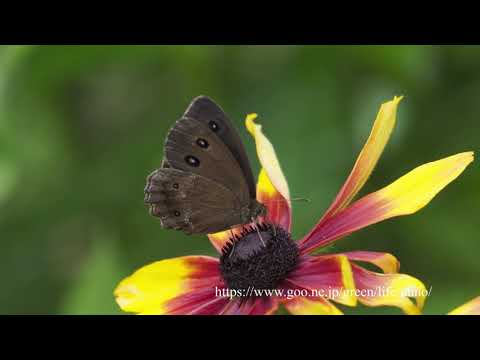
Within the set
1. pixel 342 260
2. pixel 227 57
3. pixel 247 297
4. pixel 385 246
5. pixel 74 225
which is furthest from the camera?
pixel 74 225

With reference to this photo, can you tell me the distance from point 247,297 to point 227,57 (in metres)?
1.33

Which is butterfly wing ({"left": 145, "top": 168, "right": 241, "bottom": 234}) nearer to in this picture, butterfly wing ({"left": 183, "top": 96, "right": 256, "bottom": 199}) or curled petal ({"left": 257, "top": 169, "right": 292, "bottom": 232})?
butterfly wing ({"left": 183, "top": 96, "right": 256, "bottom": 199})

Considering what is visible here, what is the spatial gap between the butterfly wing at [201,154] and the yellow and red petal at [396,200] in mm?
208

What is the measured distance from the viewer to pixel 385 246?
2.60 meters

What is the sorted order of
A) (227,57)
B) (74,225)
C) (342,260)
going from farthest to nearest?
(74,225) < (227,57) < (342,260)

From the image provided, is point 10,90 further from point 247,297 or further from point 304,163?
point 247,297

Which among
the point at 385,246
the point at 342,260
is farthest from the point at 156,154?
the point at 342,260

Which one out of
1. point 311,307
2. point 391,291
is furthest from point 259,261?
point 391,291

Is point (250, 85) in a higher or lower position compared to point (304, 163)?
higher

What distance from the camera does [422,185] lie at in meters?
1.50

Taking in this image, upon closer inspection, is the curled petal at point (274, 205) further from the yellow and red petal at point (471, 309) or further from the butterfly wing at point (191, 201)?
the yellow and red petal at point (471, 309)

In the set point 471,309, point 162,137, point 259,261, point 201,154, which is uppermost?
point 162,137

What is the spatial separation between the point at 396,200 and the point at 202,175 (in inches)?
17.0

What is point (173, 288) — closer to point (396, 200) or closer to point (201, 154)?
point (201, 154)
